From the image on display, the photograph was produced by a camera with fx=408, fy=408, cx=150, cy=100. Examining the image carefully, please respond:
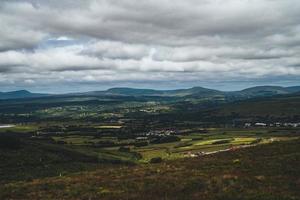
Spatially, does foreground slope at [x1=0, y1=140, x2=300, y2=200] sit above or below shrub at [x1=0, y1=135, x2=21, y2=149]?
above

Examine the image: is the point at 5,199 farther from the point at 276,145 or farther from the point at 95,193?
the point at 276,145

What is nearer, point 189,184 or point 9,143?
point 189,184

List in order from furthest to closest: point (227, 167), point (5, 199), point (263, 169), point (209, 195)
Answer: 1. point (227, 167)
2. point (263, 169)
3. point (5, 199)
4. point (209, 195)

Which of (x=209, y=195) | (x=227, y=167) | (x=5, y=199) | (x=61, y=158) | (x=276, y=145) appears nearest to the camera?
(x=209, y=195)

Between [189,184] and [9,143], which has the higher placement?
[189,184]

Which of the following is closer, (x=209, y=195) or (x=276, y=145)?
(x=209, y=195)

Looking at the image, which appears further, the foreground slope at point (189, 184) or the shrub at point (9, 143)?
the shrub at point (9, 143)

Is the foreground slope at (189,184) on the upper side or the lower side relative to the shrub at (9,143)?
upper

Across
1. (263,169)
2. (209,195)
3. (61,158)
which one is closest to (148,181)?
(209,195)
